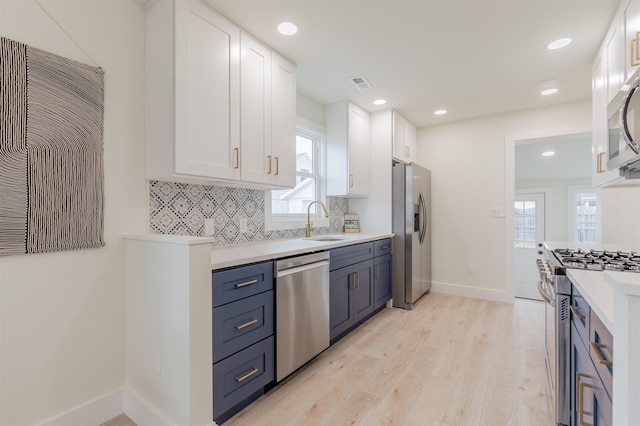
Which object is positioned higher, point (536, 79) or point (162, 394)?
point (536, 79)

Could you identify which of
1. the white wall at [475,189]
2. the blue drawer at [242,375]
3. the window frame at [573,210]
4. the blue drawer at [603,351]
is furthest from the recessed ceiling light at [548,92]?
the blue drawer at [242,375]

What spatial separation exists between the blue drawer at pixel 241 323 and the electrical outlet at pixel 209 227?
696 mm

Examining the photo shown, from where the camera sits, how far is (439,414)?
1.72 m

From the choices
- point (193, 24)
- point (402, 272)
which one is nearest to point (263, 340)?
point (193, 24)

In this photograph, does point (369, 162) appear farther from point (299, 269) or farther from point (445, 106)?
point (299, 269)

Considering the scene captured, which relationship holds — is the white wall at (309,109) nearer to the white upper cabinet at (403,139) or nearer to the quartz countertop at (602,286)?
the white upper cabinet at (403,139)

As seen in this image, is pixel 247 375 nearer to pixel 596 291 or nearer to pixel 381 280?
pixel 596 291

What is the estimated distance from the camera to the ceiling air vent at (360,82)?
2.85 meters

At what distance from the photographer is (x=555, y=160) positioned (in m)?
5.00

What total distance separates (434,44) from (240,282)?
7.21ft

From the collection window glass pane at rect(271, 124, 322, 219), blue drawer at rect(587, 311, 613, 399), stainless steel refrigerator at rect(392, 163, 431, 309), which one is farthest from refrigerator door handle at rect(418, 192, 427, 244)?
blue drawer at rect(587, 311, 613, 399)

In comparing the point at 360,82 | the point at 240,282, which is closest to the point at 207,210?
the point at 240,282

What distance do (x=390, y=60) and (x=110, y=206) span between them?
2.32 metres

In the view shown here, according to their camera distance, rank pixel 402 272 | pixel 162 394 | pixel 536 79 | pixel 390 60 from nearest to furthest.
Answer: pixel 162 394, pixel 390 60, pixel 536 79, pixel 402 272
